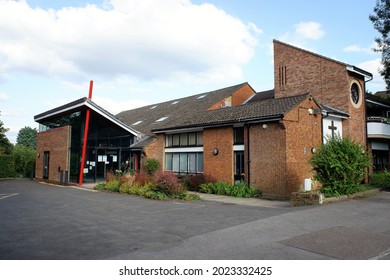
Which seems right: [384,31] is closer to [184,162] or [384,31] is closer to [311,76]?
[311,76]

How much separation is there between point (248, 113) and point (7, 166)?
83.9ft

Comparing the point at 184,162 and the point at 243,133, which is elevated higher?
the point at 243,133

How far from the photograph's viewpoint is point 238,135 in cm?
→ 1683

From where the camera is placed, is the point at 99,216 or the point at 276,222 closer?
the point at 276,222

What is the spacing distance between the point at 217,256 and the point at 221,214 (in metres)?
4.63

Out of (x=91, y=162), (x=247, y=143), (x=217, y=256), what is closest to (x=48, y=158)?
(x=91, y=162)

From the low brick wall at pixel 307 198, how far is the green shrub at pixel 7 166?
28621 mm

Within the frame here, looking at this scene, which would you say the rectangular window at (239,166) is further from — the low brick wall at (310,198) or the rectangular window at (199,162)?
the low brick wall at (310,198)

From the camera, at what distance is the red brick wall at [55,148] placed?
73.0 ft

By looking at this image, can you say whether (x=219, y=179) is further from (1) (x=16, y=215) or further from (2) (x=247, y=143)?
(1) (x=16, y=215)

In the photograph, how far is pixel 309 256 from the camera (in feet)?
17.8

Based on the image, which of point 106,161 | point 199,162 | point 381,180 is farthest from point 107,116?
point 381,180

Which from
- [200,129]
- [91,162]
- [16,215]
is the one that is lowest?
[16,215]

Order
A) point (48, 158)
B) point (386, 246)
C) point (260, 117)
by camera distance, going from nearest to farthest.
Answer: point (386, 246) < point (260, 117) < point (48, 158)
